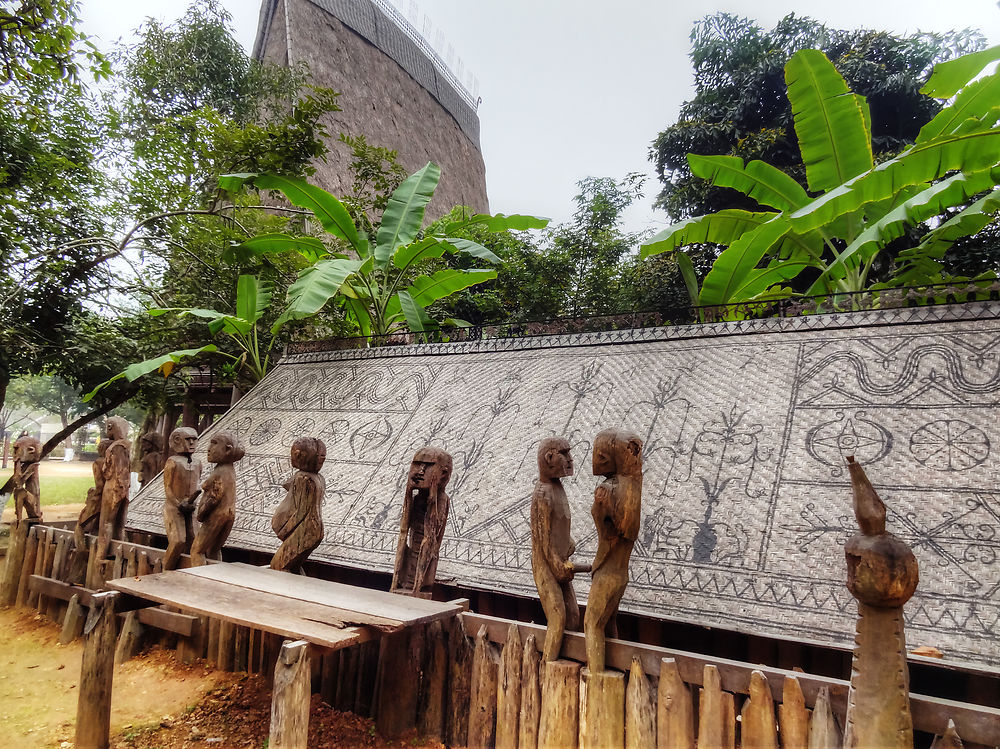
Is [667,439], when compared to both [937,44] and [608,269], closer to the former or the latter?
[608,269]

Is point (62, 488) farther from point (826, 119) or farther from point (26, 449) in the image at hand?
point (826, 119)

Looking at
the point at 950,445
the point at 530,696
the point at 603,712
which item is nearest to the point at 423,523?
the point at 530,696

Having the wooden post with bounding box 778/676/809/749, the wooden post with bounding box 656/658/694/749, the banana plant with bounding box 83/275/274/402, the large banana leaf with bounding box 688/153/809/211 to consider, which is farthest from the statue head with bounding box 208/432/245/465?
the large banana leaf with bounding box 688/153/809/211

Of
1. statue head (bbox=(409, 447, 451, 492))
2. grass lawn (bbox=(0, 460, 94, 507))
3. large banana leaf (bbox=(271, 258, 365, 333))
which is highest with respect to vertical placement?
large banana leaf (bbox=(271, 258, 365, 333))

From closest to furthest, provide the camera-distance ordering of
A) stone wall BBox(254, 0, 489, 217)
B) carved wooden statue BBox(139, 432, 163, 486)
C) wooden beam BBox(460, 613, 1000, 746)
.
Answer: wooden beam BBox(460, 613, 1000, 746), carved wooden statue BBox(139, 432, 163, 486), stone wall BBox(254, 0, 489, 217)

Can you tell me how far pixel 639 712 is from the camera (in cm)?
229

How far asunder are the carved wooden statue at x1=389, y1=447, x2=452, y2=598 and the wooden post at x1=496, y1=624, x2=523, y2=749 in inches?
25.3

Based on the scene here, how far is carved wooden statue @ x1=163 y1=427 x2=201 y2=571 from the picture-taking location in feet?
13.4

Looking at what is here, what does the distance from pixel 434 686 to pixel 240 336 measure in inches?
236

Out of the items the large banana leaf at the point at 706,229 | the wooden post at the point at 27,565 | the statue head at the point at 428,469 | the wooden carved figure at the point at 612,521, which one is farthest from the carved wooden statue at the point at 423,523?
the wooden post at the point at 27,565

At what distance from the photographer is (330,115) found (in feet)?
50.8

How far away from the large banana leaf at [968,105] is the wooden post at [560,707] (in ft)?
17.2

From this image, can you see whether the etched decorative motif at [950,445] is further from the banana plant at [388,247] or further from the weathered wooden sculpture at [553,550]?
the banana plant at [388,247]

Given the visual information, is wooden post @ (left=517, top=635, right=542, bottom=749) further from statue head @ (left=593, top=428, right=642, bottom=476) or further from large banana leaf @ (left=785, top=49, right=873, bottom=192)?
large banana leaf @ (left=785, top=49, right=873, bottom=192)
